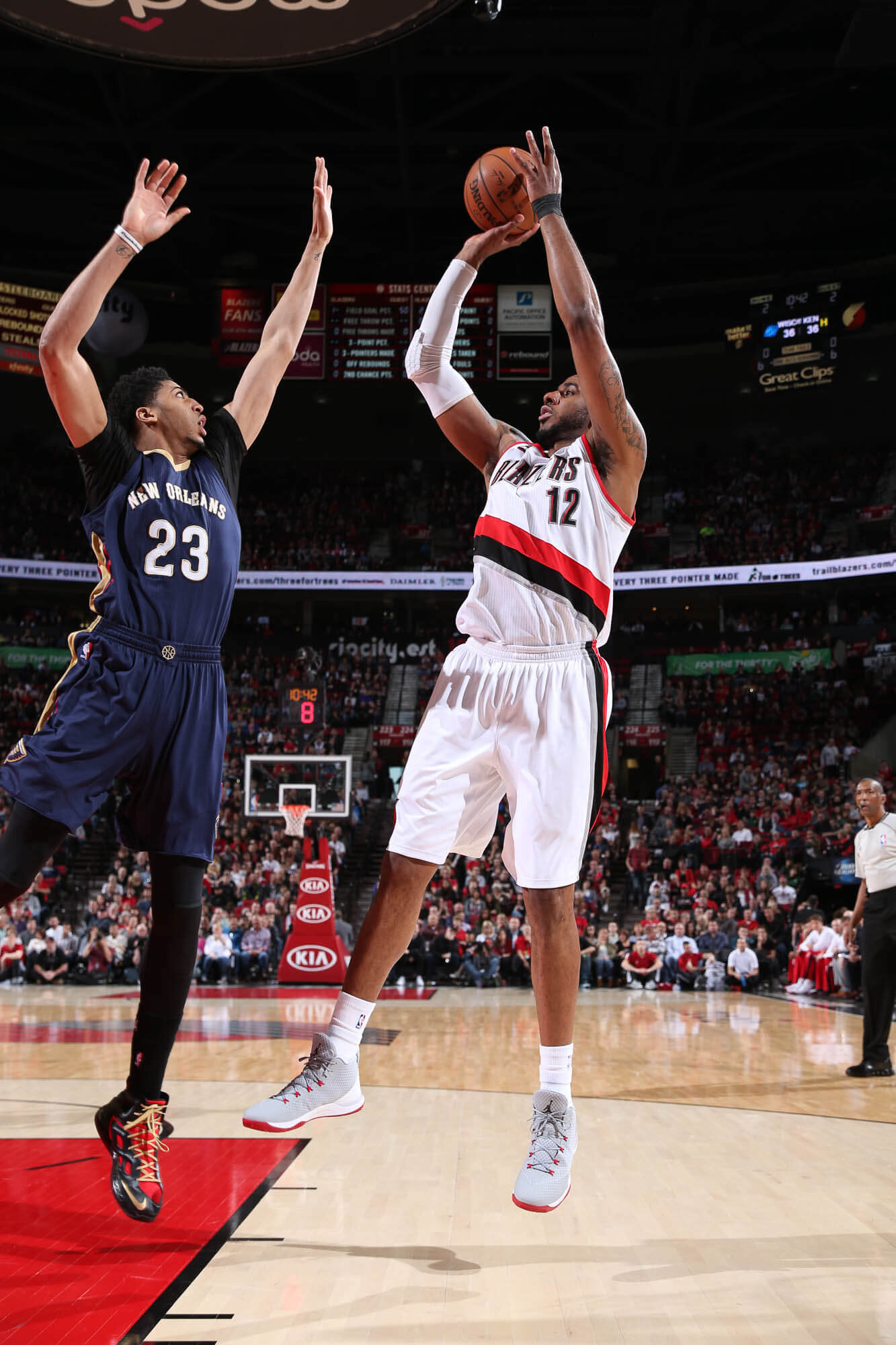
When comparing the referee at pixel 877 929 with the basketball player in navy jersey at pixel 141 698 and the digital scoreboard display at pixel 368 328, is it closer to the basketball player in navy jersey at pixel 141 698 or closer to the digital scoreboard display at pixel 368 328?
the basketball player in navy jersey at pixel 141 698

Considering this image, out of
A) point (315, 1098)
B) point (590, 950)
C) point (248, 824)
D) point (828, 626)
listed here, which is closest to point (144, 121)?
point (248, 824)

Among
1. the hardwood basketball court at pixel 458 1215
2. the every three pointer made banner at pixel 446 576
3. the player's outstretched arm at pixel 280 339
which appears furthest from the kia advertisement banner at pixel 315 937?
the every three pointer made banner at pixel 446 576

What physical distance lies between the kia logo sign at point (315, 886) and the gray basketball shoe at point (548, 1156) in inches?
475

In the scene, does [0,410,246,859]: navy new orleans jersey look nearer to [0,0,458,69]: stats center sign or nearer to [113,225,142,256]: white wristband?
[113,225,142,256]: white wristband

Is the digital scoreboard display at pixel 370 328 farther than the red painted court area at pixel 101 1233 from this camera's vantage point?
Yes

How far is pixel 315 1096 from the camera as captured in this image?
11.5 ft

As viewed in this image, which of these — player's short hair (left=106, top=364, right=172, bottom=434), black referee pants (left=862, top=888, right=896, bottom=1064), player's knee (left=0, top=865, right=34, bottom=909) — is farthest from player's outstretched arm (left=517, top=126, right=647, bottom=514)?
black referee pants (left=862, top=888, right=896, bottom=1064)

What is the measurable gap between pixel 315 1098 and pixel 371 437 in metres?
29.6

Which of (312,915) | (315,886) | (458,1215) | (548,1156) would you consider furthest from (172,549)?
(312,915)

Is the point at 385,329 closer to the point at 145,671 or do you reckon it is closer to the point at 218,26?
the point at 218,26

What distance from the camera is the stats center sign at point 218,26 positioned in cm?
593

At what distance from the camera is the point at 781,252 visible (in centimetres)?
2616

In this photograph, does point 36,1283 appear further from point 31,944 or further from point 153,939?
point 31,944

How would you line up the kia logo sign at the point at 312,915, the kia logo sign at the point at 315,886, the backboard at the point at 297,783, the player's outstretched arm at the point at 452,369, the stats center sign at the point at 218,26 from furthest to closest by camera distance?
the backboard at the point at 297,783 < the kia logo sign at the point at 312,915 < the kia logo sign at the point at 315,886 < the stats center sign at the point at 218,26 < the player's outstretched arm at the point at 452,369
